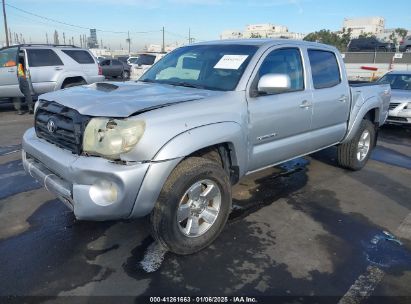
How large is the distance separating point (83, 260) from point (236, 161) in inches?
63.7

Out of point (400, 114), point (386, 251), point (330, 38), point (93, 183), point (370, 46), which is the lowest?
point (386, 251)

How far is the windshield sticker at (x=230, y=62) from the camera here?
3.79 metres

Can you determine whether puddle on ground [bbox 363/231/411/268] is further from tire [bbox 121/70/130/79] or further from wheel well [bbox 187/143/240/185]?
tire [bbox 121/70/130/79]

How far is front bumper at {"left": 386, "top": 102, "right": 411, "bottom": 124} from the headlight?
26.5ft

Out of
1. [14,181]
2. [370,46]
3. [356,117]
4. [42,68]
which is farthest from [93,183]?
[370,46]

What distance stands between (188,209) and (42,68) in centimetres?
917

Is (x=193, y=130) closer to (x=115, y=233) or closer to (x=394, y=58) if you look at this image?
(x=115, y=233)

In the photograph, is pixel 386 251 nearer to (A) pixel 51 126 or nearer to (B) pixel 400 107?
(A) pixel 51 126

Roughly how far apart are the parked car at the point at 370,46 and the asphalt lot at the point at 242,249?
21788 millimetres

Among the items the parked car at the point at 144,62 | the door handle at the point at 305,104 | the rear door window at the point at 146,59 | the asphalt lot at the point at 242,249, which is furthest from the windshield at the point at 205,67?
the rear door window at the point at 146,59

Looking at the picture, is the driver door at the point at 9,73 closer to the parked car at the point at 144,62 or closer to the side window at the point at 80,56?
the side window at the point at 80,56

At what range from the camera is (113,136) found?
109 inches

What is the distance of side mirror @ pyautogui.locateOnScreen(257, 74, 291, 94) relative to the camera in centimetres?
352

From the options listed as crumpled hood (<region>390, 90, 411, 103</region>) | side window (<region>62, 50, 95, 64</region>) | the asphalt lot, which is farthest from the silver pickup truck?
side window (<region>62, 50, 95, 64</region>)
